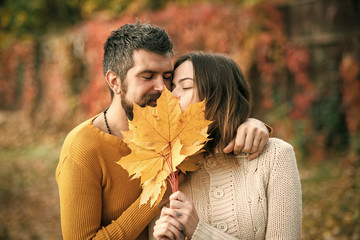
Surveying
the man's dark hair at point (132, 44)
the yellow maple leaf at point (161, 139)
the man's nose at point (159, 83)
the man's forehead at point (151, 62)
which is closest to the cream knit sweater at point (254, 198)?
the yellow maple leaf at point (161, 139)

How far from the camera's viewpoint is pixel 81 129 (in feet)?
7.12

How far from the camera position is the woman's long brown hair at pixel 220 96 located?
78.2 inches

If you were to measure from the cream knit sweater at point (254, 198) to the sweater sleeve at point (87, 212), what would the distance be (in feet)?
1.18

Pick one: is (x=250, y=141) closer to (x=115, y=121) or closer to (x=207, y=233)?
(x=207, y=233)

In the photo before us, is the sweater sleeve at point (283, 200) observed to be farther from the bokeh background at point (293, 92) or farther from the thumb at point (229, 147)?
the bokeh background at point (293, 92)

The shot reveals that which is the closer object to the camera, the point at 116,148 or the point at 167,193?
the point at 167,193

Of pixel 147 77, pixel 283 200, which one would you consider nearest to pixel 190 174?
pixel 283 200

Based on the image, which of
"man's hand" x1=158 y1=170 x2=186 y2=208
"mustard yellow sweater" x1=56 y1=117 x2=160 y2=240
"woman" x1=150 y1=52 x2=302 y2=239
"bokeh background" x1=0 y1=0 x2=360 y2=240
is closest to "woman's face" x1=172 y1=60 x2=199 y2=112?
"woman" x1=150 y1=52 x2=302 y2=239

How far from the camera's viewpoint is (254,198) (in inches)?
73.8

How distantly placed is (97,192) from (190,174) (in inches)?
21.6

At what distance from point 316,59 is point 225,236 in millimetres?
4824

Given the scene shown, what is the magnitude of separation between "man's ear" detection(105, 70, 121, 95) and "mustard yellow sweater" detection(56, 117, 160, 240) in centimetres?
32

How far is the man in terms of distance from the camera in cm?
198

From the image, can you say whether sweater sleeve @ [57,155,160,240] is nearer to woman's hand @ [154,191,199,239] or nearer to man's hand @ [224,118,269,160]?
woman's hand @ [154,191,199,239]
